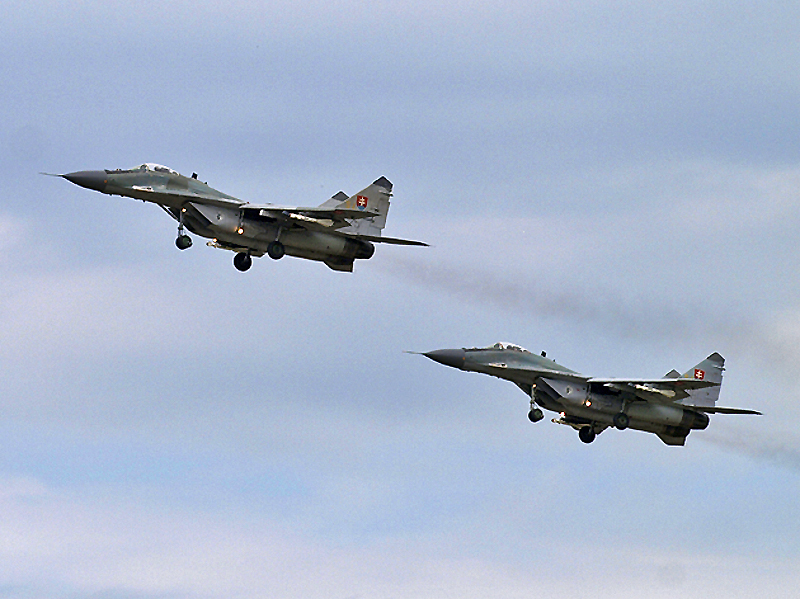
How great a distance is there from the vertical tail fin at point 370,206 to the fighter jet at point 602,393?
8114 mm

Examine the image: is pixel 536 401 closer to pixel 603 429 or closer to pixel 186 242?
pixel 603 429

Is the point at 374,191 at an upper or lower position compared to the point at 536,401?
upper

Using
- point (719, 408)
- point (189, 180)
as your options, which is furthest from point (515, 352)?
point (189, 180)

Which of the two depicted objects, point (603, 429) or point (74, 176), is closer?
point (74, 176)

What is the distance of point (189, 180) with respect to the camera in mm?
129125

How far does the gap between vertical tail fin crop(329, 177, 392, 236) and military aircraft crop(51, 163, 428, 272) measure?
0.25 metres

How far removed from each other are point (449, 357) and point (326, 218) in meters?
9.84

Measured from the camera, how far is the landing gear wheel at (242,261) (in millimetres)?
130375

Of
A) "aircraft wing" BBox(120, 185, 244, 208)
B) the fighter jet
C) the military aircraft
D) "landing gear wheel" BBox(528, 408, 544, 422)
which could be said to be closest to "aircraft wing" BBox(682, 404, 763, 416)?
the fighter jet

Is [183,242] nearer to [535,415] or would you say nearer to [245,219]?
[245,219]

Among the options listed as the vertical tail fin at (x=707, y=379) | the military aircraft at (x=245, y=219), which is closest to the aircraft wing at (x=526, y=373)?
the vertical tail fin at (x=707, y=379)

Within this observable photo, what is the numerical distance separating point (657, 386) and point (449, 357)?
1134cm

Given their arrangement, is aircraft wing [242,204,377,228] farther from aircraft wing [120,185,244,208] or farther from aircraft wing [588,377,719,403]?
aircraft wing [588,377,719,403]

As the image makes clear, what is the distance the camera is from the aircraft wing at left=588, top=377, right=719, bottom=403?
130000 millimetres
